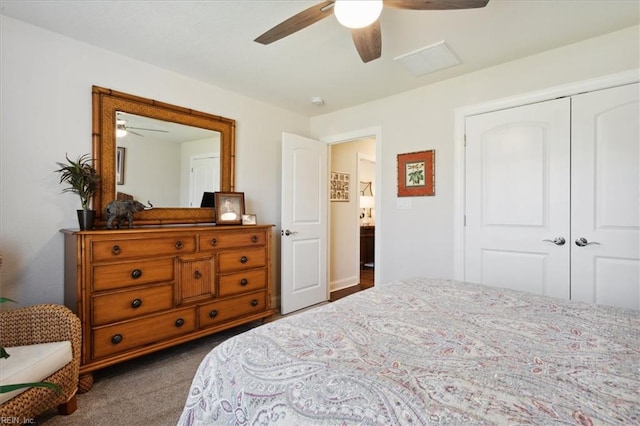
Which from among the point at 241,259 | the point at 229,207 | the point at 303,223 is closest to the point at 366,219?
the point at 303,223

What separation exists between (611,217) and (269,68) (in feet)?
9.39

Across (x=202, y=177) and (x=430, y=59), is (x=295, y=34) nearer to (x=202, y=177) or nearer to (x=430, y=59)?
(x=430, y=59)

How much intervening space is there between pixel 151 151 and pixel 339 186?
2603 millimetres

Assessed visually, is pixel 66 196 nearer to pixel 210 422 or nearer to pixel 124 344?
pixel 124 344

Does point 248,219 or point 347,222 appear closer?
point 248,219

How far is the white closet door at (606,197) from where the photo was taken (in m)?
2.10

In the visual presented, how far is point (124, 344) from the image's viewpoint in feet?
6.88

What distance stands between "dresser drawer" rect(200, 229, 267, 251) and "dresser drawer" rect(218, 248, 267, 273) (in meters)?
0.06

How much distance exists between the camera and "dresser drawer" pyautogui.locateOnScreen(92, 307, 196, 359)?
2004 mm

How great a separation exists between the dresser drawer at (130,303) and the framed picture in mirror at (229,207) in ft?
2.85

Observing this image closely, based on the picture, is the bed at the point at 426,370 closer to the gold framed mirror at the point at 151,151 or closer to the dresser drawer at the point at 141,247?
the dresser drawer at the point at 141,247

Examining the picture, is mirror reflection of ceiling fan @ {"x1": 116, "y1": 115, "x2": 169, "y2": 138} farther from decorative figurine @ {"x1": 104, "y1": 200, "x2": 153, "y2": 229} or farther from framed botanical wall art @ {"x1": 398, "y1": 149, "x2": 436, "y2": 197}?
framed botanical wall art @ {"x1": 398, "y1": 149, "x2": 436, "y2": 197}

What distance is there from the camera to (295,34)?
2152mm

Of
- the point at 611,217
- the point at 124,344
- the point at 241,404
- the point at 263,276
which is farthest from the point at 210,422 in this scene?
the point at 611,217
